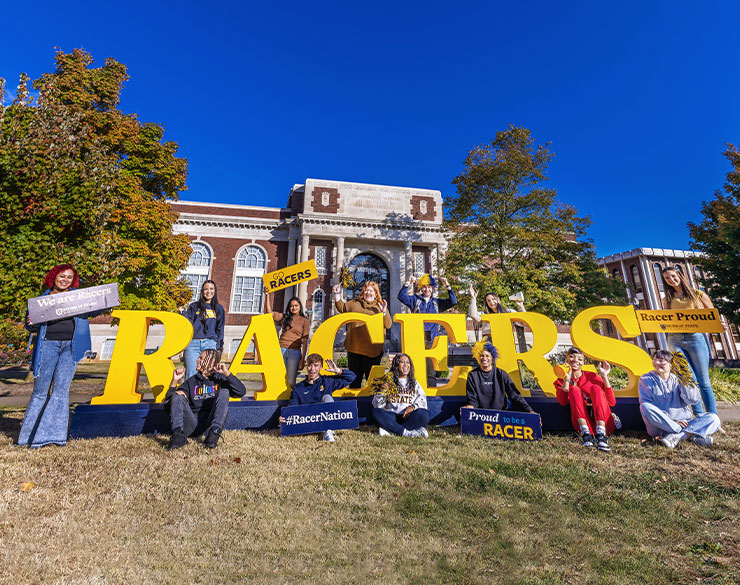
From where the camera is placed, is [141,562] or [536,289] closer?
Result: [141,562]

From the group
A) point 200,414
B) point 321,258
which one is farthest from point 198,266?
point 200,414

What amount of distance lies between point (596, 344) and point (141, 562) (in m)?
6.11

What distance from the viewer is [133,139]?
1295 cm

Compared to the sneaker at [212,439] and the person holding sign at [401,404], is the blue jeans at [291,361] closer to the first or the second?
the person holding sign at [401,404]

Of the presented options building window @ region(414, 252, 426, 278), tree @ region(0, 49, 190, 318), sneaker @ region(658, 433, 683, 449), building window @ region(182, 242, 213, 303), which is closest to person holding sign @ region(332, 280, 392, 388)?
sneaker @ region(658, 433, 683, 449)

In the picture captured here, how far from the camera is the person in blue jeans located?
6215 millimetres

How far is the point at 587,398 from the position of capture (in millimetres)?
5078

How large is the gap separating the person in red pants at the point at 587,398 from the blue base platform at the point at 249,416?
25cm

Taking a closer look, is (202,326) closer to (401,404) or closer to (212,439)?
(212,439)

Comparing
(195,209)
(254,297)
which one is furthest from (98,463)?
(195,209)

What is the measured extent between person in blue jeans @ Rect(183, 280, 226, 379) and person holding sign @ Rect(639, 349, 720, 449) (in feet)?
21.2

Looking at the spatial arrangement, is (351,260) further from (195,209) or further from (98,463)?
(98,463)

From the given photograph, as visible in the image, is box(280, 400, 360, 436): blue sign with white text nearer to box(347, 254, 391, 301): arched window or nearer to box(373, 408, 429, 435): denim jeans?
box(373, 408, 429, 435): denim jeans

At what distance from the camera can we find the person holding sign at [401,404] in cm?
506
